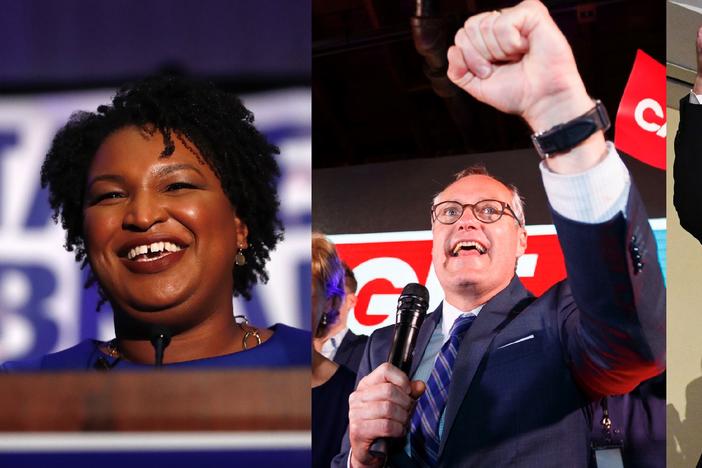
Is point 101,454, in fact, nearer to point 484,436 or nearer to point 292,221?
point 292,221

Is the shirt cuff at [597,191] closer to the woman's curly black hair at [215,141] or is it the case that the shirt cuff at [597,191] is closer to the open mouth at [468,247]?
the open mouth at [468,247]

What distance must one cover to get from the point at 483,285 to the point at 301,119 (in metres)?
0.89

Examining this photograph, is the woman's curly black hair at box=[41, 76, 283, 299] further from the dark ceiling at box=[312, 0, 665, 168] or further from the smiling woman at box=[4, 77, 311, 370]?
the dark ceiling at box=[312, 0, 665, 168]

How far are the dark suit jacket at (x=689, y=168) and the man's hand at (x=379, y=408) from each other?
0.94 metres

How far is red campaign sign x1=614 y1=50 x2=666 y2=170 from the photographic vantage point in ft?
8.20

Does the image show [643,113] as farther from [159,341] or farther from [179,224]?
[159,341]

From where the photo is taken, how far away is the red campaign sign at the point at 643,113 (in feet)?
8.20

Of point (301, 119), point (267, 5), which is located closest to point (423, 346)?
point (301, 119)

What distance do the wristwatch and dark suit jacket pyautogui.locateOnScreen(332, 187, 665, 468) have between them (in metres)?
0.20

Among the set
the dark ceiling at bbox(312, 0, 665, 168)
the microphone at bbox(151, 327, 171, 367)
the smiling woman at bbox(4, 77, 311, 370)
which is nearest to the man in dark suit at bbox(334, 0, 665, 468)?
the dark ceiling at bbox(312, 0, 665, 168)

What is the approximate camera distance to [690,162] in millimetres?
2436

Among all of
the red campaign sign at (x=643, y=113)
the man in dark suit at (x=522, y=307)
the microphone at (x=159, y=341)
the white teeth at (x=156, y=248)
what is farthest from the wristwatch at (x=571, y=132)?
the microphone at (x=159, y=341)

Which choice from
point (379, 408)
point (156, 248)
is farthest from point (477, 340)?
point (156, 248)

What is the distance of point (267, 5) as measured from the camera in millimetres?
3062
